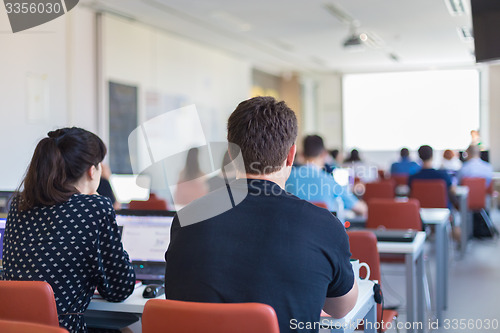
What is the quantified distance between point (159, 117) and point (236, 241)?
704 cm

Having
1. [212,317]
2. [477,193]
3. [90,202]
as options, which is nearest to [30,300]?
[90,202]

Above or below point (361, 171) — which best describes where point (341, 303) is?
below

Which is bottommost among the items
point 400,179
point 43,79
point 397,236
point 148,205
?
point 397,236

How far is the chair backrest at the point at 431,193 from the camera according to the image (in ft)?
19.0

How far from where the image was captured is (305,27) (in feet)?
26.3

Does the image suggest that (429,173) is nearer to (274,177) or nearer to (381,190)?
(381,190)

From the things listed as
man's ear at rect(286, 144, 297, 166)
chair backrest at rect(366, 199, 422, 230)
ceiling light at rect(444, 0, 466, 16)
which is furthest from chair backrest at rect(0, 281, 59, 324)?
ceiling light at rect(444, 0, 466, 16)

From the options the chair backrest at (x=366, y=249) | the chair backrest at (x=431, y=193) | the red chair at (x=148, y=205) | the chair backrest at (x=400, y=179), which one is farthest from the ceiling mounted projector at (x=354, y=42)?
the chair backrest at (x=366, y=249)

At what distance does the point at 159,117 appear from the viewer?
8.21 metres

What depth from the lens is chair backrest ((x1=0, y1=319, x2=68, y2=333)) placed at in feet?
3.84

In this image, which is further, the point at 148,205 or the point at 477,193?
the point at 477,193

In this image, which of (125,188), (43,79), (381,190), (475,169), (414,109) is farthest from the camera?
(414,109)

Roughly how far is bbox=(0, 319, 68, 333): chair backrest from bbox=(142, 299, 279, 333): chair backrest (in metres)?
0.24

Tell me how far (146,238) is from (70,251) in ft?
1.90
